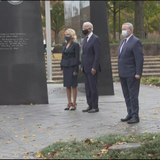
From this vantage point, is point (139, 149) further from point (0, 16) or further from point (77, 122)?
point (0, 16)

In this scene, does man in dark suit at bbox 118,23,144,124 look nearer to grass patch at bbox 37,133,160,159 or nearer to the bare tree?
grass patch at bbox 37,133,160,159

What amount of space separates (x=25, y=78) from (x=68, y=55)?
1.80 m

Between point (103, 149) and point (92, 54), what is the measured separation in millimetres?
4647

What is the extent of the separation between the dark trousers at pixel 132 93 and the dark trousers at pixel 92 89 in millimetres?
1451

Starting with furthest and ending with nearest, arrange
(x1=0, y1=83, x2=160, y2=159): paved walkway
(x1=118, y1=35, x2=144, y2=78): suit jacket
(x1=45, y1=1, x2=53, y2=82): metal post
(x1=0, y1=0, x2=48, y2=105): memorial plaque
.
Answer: (x1=45, y1=1, x2=53, y2=82): metal post < (x1=0, y1=0, x2=48, y2=105): memorial plaque < (x1=118, y1=35, x2=144, y2=78): suit jacket < (x1=0, y1=83, x2=160, y2=159): paved walkway

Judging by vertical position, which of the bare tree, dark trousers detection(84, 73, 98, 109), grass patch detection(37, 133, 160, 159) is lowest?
grass patch detection(37, 133, 160, 159)

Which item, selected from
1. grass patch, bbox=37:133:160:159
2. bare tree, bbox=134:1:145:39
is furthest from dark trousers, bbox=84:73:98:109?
bare tree, bbox=134:1:145:39

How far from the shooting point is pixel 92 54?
11.2 meters

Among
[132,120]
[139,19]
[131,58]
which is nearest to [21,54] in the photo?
[131,58]

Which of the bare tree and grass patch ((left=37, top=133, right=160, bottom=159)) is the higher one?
the bare tree

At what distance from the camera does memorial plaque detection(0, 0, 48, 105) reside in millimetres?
12711

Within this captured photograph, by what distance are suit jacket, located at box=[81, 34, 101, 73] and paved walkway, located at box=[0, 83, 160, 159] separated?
1029 mm

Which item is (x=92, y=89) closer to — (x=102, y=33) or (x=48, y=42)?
(x=102, y=33)

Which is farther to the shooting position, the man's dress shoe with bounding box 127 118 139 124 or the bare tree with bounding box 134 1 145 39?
the bare tree with bounding box 134 1 145 39
